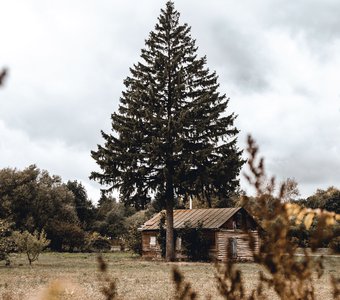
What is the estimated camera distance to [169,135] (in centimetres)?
3155

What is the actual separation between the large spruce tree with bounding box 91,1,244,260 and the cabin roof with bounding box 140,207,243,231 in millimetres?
2957

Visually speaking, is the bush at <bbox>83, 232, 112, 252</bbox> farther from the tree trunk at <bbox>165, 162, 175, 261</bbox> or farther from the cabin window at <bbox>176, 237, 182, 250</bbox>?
the tree trunk at <bbox>165, 162, 175, 261</bbox>

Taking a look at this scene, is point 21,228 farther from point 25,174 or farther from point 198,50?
point 198,50

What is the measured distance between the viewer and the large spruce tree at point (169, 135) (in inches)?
1244

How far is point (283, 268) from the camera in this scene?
91.6 inches

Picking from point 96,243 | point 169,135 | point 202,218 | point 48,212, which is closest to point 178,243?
point 202,218

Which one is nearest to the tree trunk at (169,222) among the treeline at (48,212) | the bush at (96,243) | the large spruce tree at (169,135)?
the large spruce tree at (169,135)

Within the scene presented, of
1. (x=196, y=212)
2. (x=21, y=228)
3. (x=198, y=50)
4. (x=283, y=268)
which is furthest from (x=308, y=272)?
(x=21, y=228)

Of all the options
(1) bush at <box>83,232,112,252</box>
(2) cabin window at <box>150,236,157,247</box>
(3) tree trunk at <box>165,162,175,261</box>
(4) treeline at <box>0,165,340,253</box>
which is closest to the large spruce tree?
(3) tree trunk at <box>165,162,175,261</box>

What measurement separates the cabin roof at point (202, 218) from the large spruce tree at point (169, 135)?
2.96 meters

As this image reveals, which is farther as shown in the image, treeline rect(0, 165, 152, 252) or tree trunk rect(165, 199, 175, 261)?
treeline rect(0, 165, 152, 252)

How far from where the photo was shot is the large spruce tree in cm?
3159

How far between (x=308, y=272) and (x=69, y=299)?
9.72 meters

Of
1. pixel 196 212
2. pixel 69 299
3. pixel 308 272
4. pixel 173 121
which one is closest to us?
pixel 308 272
